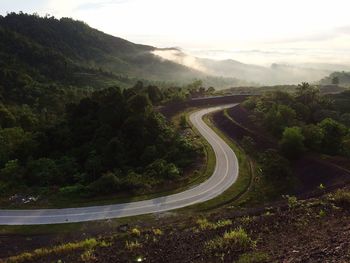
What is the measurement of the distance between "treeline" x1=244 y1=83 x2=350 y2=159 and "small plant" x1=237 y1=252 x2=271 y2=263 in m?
33.4

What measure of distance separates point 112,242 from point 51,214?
13304mm

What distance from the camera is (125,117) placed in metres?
59.4

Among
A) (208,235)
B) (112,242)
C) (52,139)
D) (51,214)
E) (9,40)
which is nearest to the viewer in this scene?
(208,235)

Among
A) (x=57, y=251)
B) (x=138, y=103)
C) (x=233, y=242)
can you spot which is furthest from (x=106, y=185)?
(x=233, y=242)

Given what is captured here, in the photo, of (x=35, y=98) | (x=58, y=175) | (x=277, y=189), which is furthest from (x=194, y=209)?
(x=35, y=98)

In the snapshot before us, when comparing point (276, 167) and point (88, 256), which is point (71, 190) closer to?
point (88, 256)

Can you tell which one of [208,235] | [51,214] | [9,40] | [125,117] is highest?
[9,40]

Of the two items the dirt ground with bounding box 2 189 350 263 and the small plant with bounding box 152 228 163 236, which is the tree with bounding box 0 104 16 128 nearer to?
the dirt ground with bounding box 2 189 350 263

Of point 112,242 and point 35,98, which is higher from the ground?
point 35,98

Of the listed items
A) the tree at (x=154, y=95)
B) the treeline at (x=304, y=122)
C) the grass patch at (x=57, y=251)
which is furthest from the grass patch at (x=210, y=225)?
the tree at (x=154, y=95)

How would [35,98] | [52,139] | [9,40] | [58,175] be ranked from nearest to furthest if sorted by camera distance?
1. [58,175]
2. [52,139]
3. [35,98]
4. [9,40]

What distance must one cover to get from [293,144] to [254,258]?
34029 millimetres

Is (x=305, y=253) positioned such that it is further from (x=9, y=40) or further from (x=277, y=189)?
(x=9, y=40)

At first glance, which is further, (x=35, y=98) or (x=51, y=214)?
(x=35, y=98)
